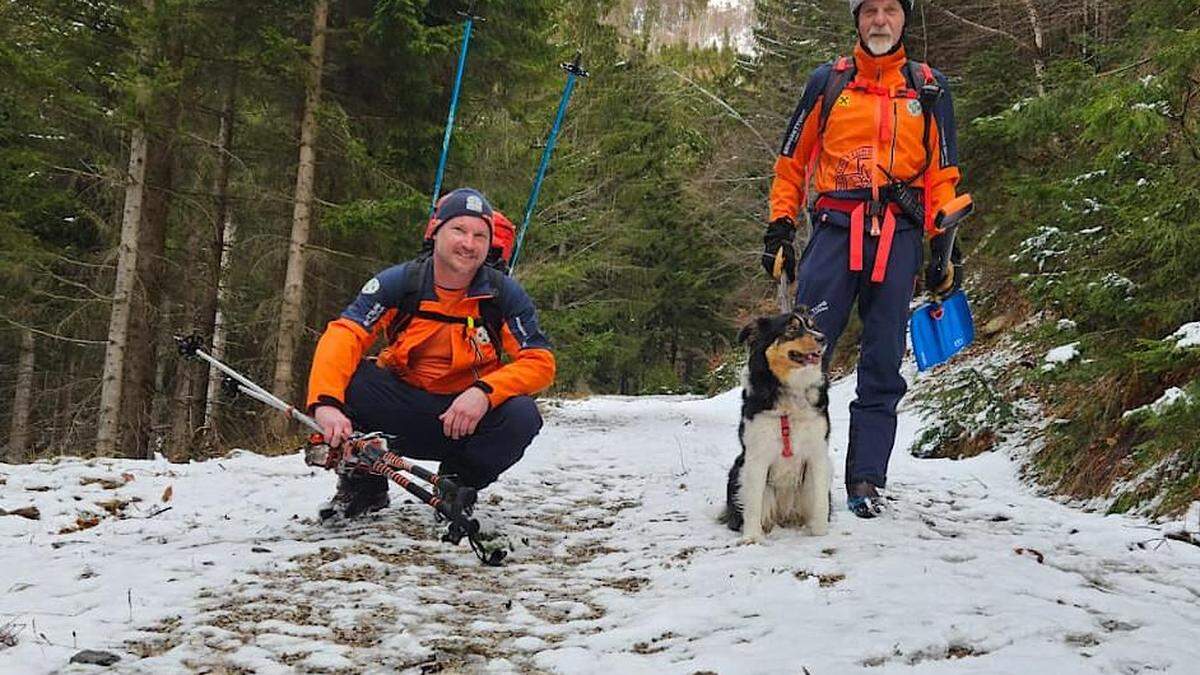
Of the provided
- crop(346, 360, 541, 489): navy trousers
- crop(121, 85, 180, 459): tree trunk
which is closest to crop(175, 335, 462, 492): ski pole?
crop(346, 360, 541, 489): navy trousers

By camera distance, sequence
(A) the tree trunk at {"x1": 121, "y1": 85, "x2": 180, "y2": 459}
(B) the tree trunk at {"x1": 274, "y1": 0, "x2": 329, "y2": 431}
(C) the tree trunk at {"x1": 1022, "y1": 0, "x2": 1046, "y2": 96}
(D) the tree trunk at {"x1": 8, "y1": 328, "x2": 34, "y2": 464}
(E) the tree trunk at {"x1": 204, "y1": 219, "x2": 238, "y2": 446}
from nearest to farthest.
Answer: (B) the tree trunk at {"x1": 274, "y1": 0, "x2": 329, "y2": 431} < (A) the tree trunk at {"x1": 121, "y1": 85, "x2": 180, "y2": 459} < (C) the tree trunk at {"x1": 1022, "y1": 0, "x2": 1046, "y2": 96} < (E) the tree trunk at {"x1": 204, "y1": 219, "x2": 238, "y2": 446} < (D) the tree trunk at {"x1": 8, "y1": 328, "x2": 34, "y2": 464}

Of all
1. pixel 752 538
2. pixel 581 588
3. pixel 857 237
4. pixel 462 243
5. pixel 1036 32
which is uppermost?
pixel 1036 32

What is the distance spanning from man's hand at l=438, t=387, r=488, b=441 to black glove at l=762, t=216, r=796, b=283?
1705mm

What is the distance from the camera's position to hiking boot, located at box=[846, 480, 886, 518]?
4.28m

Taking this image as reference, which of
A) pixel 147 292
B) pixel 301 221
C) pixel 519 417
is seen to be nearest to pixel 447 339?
pixel 519 417

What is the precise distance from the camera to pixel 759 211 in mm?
20406

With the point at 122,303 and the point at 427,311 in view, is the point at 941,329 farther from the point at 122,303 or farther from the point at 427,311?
the point at 122,303

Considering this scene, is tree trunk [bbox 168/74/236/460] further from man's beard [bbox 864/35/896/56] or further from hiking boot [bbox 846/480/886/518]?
hiking boot [bbox 846/480/886/518]

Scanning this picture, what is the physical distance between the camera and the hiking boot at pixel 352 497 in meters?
4.50

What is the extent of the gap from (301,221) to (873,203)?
798cm

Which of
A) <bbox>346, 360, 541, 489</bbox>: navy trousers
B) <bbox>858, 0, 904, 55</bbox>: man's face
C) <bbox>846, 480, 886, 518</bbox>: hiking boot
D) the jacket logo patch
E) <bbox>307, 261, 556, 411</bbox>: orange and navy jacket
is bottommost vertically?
<bbox>846, 480, 886, 518</bbox>: hiking boot

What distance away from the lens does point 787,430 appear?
12.8 ft

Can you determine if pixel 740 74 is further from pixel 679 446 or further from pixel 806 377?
pixel 806 377

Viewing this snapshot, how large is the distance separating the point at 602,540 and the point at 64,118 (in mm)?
11308
